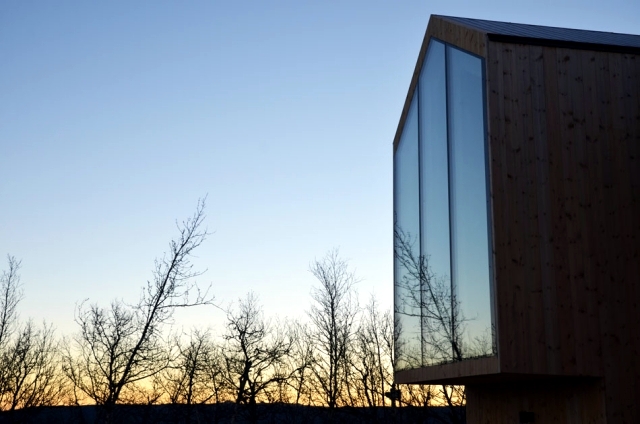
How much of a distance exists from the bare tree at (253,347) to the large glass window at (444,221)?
13830mm

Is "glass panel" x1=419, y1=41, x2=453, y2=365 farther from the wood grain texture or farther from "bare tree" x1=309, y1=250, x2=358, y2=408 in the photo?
"bare tree" x1=309, y1=250, x2=358, y2=408

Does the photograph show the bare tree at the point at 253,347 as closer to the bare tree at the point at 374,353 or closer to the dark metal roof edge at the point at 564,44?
the bare tree at the point at 374,353

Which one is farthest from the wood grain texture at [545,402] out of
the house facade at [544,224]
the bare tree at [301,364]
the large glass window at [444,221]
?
the bare tree at [301,364]

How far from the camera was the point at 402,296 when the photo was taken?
511 inches

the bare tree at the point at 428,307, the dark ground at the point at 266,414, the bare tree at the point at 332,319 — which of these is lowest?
the dark ground at the point at 266,414

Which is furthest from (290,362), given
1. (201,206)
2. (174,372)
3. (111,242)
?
(201,206)

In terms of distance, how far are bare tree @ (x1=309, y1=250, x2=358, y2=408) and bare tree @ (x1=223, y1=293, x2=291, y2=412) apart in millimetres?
1416

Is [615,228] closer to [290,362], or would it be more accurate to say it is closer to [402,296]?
[402,296]

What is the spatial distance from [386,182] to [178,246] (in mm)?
8291

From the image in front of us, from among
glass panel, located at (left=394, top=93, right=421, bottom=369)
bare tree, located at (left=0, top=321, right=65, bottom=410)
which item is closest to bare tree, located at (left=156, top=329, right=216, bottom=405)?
bare tree, located at (left=0, top=321, right=65, bottom=410)

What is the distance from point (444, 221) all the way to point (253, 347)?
1858cm

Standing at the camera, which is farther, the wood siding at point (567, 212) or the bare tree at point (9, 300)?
the bare tree at point (9, 300)

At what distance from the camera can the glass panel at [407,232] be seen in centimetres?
1183

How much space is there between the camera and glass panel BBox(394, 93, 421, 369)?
38.8ft
